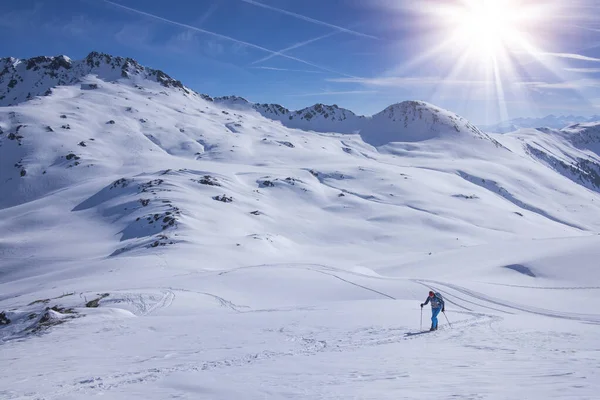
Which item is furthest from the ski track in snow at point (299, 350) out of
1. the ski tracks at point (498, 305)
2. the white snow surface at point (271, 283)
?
the ski tracks at point (498, 305)

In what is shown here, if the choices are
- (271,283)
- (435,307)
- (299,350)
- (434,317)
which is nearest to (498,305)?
(435,307)

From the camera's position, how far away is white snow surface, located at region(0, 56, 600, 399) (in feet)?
35.9

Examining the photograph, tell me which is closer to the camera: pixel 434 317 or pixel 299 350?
pixel 299 350

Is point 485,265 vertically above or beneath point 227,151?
beneath

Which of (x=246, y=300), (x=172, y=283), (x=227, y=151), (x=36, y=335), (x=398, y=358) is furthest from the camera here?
(x=227, y=151)

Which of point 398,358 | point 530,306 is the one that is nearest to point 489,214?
point 530,306

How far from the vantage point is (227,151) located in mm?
146500

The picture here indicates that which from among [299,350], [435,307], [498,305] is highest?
[435,307]

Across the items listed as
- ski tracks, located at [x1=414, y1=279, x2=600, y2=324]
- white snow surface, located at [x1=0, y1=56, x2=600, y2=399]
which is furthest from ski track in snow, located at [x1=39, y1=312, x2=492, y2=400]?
ski tracks, located at [x1=414, y1=279, x2=600, y2=324]

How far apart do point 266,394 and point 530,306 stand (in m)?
19.6

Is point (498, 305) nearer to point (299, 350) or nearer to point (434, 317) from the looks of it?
point (434, 317)

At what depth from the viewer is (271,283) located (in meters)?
28.9

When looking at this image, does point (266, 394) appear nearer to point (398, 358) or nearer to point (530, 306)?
point (398, 358)

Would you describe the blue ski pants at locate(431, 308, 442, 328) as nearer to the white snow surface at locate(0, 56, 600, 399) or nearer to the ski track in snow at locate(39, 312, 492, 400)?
the ski track in snow at locate(39, 312, 492, 400)
